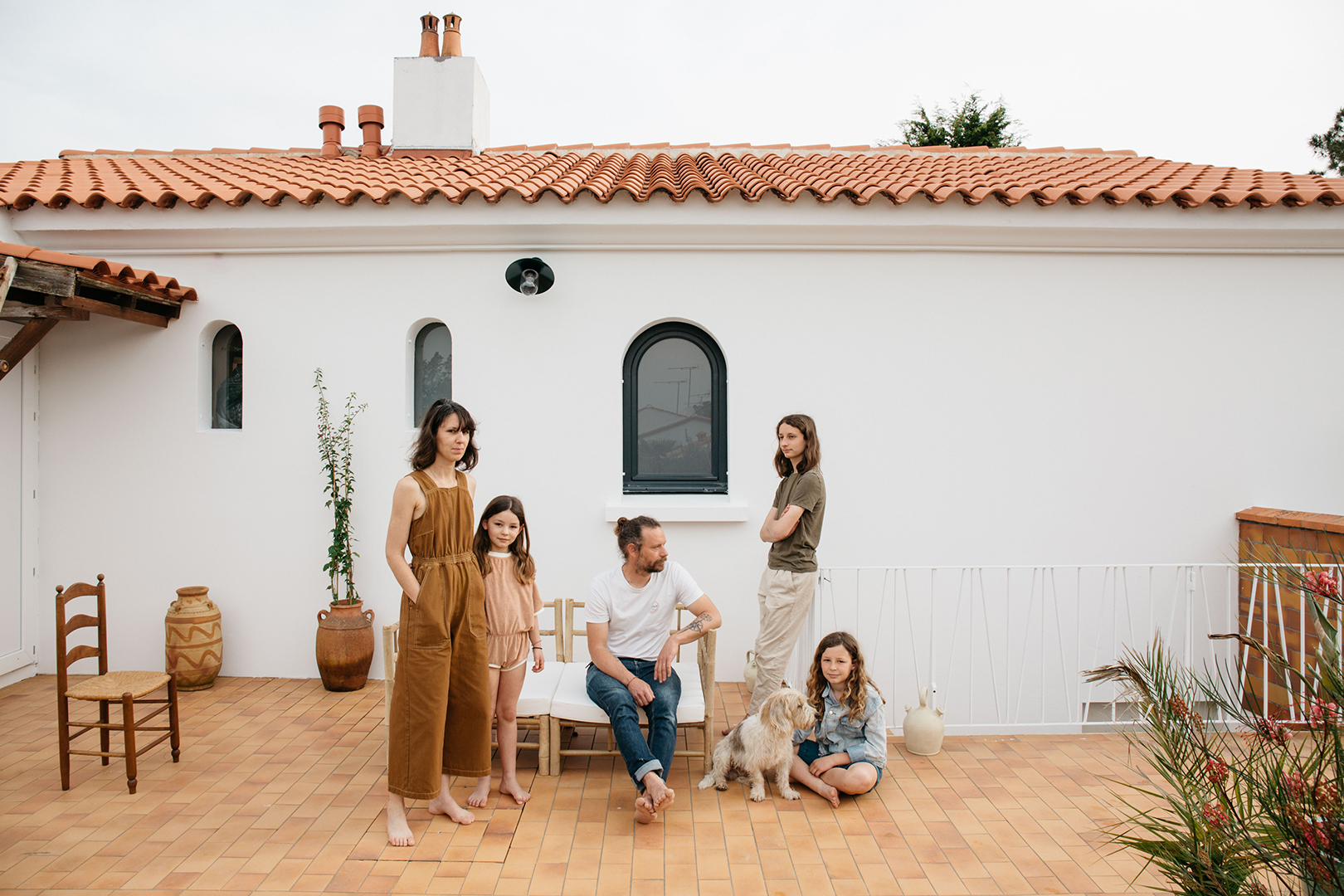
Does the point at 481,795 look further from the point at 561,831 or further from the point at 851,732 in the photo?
the point at 851,732

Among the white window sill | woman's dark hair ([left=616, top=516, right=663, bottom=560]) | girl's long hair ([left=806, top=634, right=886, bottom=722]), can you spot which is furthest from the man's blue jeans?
the white window sill

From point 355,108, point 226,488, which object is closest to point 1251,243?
point 226,488

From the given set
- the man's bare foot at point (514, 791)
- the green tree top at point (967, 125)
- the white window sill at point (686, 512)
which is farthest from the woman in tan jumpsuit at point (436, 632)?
the green tree top at point (967, 125)

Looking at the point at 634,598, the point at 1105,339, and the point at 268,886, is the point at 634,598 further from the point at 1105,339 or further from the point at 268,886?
the point at 1105,339

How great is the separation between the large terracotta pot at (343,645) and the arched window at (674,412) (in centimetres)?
239

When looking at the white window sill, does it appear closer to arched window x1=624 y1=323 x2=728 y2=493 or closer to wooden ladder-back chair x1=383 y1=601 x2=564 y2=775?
arched window x1=624 y1=323 x2=728 y2=493

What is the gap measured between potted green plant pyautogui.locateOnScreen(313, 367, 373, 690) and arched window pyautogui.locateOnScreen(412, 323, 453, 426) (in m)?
0.47

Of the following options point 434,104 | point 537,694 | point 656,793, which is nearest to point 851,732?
point 656,793

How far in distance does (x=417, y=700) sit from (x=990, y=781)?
10.6ft

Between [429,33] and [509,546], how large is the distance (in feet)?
24.0

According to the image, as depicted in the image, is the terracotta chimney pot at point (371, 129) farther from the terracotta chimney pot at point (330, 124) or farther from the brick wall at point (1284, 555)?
the brick wall at point (1284, 555)

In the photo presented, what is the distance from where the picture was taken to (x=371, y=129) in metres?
8.81

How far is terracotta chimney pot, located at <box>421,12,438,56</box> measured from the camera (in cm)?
867

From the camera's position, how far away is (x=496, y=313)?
6148 millimetres
